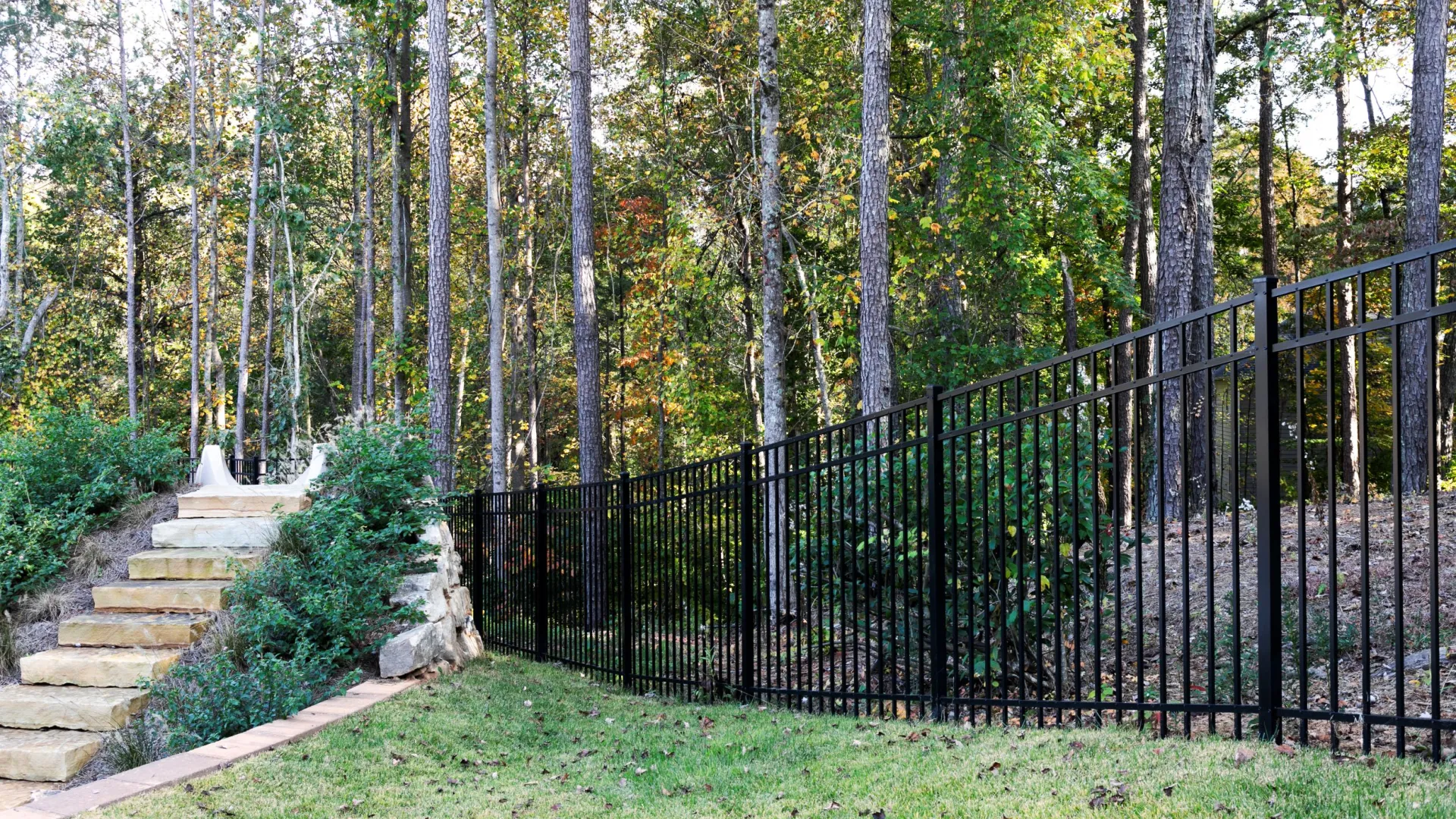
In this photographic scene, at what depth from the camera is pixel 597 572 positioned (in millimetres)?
8336

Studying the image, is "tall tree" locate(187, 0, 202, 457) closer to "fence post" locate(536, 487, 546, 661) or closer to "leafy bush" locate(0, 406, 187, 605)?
"leafy bush" locate(0, 406, 187, 605)

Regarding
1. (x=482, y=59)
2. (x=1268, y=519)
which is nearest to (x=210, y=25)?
(x=482, y=59)

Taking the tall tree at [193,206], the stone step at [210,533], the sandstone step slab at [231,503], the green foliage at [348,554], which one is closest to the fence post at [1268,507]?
the green foliage at [348,554]

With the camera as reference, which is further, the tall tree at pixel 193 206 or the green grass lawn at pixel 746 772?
the tall tree at pixel 193 206

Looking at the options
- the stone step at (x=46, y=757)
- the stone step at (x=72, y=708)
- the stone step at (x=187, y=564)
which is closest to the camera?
the stone step at (x=46, y=757)

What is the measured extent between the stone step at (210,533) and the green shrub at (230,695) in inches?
71.9

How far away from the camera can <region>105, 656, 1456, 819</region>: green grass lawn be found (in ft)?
10.2

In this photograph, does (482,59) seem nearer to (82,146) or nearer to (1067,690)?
(82,146)

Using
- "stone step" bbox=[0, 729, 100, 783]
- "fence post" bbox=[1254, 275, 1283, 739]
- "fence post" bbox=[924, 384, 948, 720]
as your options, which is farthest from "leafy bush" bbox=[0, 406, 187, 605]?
"fence post" bbox=[1254, 275, 1283, 739]

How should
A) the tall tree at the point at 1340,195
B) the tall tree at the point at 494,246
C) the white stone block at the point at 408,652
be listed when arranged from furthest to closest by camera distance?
the tall tree at the point at 1340,195 < the tall tree at the point at 494,246 < the white stone block at the point at 408,652

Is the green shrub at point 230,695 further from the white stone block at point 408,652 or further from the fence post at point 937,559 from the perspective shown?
the fence post at point 937,559

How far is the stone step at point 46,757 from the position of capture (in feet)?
19.2

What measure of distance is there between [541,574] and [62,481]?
4.44 m

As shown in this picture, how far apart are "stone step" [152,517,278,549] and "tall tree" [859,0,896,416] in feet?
20.0
